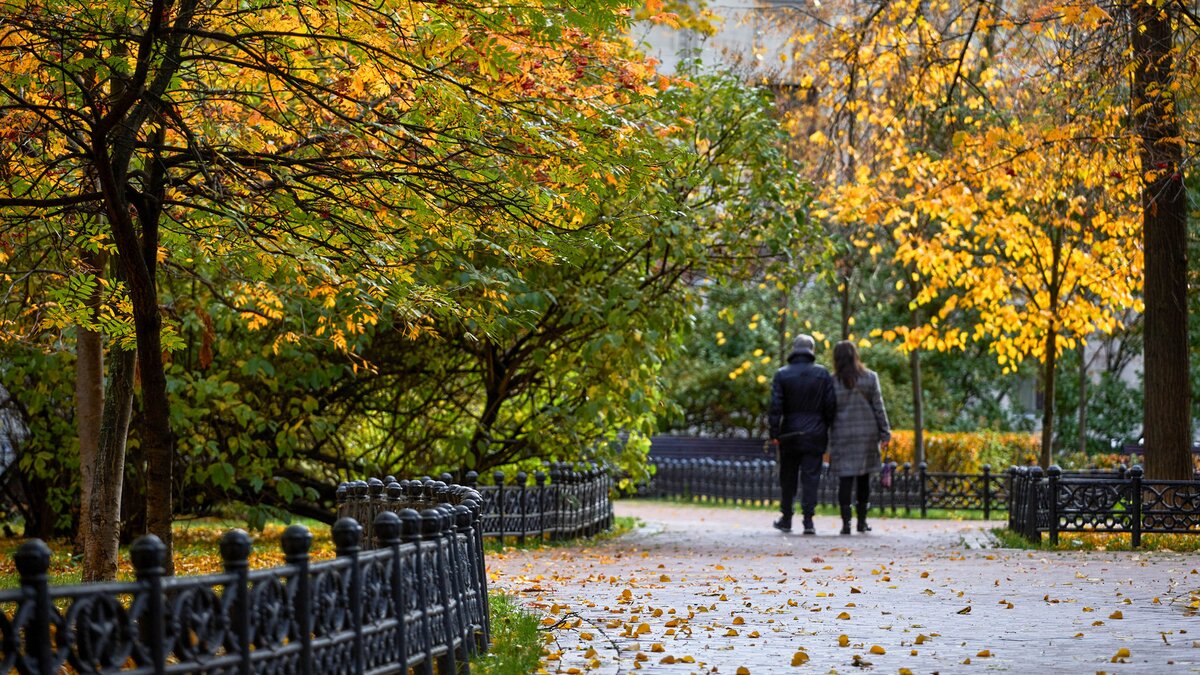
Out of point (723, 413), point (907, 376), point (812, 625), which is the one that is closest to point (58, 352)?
point (812, 625)

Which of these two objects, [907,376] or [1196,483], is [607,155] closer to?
[1196,483]

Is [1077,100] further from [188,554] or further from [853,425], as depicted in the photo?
[188,554]

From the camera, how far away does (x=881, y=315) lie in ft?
120

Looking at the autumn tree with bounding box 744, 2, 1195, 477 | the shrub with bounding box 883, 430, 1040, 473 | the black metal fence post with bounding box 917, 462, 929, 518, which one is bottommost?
the black metal fence post with bounding box 917, 462, 929, 518

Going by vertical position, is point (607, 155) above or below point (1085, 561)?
above

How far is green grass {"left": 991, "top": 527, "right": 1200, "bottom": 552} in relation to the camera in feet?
43.7

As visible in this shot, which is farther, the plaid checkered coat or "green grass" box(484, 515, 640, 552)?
Result: the plaid checkered coat

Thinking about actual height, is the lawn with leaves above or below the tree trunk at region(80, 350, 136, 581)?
below

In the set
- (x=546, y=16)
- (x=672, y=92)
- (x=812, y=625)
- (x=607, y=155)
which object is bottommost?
(x=812, y=625)

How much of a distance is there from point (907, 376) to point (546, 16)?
94.5 feet

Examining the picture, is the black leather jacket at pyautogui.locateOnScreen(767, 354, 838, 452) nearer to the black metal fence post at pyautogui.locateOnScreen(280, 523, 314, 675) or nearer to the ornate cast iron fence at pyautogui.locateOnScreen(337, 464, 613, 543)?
the ornate cast iron fence at pyautogui.locateOnScreen(337, 464, 613, 543)

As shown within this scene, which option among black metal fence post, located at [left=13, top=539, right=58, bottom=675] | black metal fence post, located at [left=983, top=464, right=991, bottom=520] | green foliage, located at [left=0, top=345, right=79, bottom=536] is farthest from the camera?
black metal fence post, located at [left=983, top=464, right=991, bottom=520]

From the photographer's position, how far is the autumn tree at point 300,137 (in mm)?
7535

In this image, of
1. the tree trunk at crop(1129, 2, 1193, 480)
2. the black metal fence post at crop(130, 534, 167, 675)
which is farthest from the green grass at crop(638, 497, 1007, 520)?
the black metal fence post at crop(130, 534, 167, 675)
